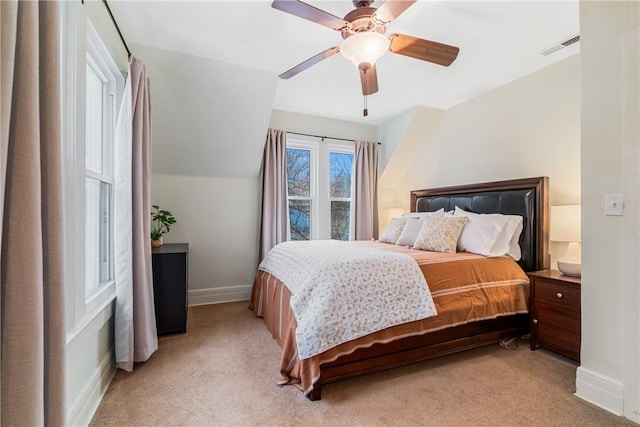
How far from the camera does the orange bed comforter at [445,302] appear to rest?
6.27ft

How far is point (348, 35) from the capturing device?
6.26 feet

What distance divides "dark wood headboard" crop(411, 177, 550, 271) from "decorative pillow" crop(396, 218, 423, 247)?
2.29 ft

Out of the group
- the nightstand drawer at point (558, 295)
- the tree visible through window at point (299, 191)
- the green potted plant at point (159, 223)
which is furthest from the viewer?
the tree visible through window at point (299, 191)

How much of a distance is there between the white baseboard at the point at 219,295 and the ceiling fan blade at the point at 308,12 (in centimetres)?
324

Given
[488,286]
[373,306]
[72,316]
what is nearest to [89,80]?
[72,316]

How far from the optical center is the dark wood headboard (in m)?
2.78

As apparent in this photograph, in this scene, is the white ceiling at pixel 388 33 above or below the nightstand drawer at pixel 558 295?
above

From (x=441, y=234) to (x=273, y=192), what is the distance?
6.99ft

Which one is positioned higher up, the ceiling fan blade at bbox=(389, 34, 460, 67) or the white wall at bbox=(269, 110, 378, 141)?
the white wall at bbox=(269, 110, 378, 141)

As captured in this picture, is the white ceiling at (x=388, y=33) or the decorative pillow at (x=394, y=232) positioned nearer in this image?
the white ceiling at (x=388, y=33)

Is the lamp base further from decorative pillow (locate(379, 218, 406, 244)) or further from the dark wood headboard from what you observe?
decorative pillow (locate(379, 218, 406, 244))

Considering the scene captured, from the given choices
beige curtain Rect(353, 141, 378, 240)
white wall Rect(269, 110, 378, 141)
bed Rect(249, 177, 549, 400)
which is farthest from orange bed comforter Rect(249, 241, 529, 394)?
white wall Rect(269, 110, 378, 141)

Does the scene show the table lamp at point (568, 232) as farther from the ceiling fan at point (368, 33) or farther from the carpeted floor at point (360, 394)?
the ceiling fan at point (368, 33)

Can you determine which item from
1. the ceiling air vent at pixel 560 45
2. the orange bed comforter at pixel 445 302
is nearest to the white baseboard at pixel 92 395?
the orange bed comforter at pixel 445 302
